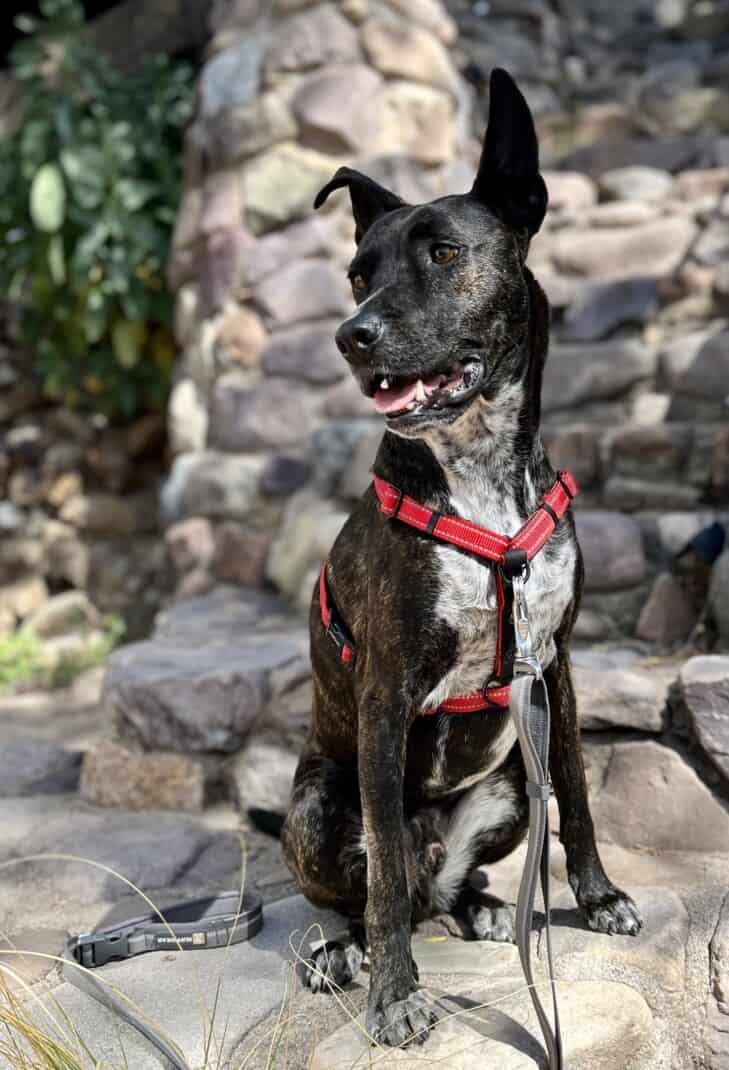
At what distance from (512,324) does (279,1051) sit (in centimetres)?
146

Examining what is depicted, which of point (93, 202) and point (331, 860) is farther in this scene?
point (93, 202)

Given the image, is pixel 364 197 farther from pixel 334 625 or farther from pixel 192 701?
pixel 192 701

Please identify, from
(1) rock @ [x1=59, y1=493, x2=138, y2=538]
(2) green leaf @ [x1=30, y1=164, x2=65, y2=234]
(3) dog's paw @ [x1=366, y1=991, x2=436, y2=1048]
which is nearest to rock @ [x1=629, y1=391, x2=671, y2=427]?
(3) dog's paw @ [x1=366, y1=991, x2=436, y2=1048]

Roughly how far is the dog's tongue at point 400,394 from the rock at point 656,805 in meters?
1.33

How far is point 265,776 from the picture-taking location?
3.18 m

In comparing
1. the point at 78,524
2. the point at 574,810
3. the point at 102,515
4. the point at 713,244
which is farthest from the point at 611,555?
the point at 78,524

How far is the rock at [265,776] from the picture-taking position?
10.3ft

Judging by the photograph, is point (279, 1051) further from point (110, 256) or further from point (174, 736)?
point (110, 256)

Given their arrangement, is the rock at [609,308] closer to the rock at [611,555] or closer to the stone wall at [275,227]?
the stone wall at [275,227]

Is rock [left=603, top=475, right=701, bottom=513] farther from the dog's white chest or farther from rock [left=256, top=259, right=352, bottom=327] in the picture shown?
rock [left=256, top=259, right=352, bottom=327]

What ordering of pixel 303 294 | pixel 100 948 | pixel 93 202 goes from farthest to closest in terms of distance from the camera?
pixel 93 202 < pixel 303 294 < pixel 100 948

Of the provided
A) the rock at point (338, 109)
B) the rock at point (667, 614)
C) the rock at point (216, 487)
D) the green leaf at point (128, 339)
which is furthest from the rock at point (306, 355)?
the rock at point (667, 614)

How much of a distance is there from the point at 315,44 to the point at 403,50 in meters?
0.45

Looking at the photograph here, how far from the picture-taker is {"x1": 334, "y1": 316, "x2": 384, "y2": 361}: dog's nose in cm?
184
